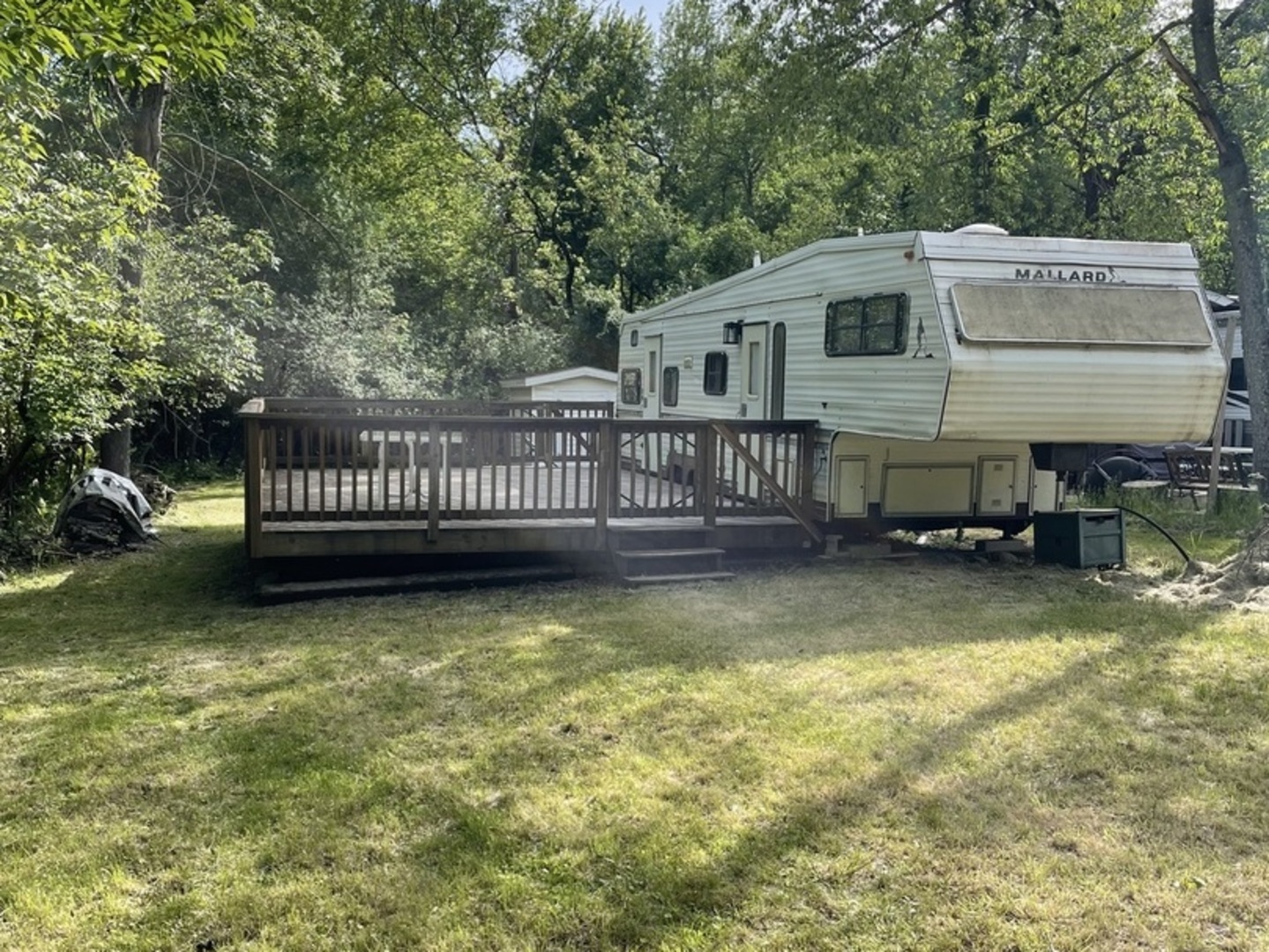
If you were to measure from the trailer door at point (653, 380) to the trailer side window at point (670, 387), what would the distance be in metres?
0.15

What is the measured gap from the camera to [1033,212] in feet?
57.6

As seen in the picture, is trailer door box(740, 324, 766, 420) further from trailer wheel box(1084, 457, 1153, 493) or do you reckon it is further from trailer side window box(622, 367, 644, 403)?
trailer wheel box(1084, 457, 1153, 493)

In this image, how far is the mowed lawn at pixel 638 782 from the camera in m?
2.60

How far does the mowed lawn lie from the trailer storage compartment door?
2001 millimetres

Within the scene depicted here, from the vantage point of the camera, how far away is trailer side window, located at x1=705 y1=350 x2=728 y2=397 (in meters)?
9.90

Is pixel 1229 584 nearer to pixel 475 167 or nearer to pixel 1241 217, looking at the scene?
pixel 1241 217

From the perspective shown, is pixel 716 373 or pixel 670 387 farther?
pixel 670 387

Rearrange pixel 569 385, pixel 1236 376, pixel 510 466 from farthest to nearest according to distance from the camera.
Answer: pixel 1236 376
pixel 569 385
pixel 510 466

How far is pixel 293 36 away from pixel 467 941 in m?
13.0

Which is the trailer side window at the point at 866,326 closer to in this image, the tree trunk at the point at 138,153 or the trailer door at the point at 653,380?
the trailer door at the point at 653,380

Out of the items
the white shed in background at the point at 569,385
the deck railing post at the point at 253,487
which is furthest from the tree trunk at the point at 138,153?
the white shed in background at the point at 569,385

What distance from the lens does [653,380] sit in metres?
12.2

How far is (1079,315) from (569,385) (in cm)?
1060

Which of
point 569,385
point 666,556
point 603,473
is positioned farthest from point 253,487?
point 569,385
